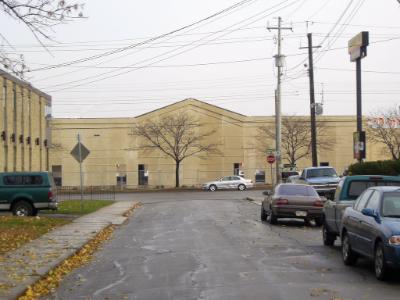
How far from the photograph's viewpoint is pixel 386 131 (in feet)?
226

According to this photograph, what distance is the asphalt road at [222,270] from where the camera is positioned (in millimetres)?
9797

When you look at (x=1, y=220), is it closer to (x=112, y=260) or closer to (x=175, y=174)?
(x=112, y=260)

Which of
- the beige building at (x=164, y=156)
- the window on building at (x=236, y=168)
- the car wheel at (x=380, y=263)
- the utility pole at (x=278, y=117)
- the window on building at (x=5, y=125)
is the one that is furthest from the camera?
the window on building at (x=236, y=168)

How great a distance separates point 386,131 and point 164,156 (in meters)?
23.0

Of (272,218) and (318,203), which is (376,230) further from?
(272,218)

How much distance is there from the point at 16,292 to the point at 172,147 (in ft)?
189

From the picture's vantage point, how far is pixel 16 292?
Result: 32.6 feet

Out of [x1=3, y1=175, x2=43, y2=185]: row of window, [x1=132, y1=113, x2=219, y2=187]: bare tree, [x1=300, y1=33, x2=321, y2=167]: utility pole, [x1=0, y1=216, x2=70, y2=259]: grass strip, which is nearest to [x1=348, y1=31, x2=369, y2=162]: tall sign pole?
[x1=300, y1=33, x2=321, y2=167]: utility pole

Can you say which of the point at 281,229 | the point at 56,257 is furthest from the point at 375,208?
the point at 281,229

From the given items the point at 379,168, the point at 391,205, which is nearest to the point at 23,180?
the point at 379,168

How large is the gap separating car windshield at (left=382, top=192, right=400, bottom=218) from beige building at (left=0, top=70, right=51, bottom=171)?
97.3ft

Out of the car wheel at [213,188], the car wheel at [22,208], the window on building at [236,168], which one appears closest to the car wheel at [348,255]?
the car wheel at [22,208]

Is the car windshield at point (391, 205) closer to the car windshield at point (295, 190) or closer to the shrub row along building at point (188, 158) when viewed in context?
the car windshield at point (295, 190)

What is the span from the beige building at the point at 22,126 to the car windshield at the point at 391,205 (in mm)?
29659
